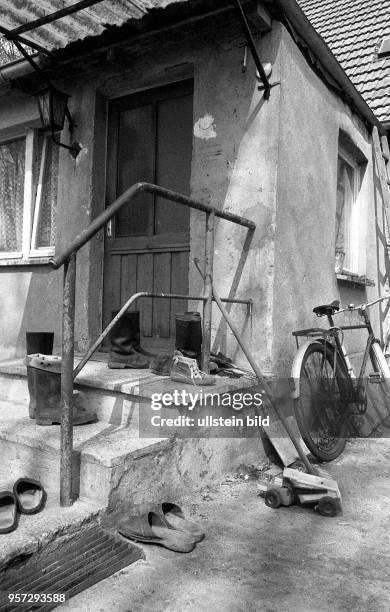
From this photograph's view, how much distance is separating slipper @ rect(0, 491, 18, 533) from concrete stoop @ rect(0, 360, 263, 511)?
277 millimetres

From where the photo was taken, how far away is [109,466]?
7.87 feet

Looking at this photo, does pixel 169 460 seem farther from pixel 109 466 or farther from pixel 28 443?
pixel 28 443

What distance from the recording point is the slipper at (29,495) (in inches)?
89.3

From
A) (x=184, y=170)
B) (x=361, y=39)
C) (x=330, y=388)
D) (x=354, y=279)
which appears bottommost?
(x=330, y=388)

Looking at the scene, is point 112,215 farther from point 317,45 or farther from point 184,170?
point 317,45

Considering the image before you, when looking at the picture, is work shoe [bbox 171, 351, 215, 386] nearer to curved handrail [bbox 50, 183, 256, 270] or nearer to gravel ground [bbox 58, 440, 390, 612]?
gravel ground [bbox 58, 440, 390, 612]

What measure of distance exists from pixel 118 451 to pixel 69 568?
597 millimetres

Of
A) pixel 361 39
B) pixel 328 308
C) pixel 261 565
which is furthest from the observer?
pixel 361 39

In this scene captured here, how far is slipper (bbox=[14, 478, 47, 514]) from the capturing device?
227 cm

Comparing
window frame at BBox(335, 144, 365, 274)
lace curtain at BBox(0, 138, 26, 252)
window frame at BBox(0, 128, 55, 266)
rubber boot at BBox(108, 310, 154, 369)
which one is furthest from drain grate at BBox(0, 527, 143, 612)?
window frame at BBox(335, 144, 365, 274)

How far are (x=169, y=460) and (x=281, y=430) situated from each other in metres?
1.17

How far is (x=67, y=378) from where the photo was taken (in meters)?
2.35

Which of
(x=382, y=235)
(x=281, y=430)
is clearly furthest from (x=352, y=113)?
(x=281, y=430)

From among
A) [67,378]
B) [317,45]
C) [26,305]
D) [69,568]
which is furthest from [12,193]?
[69,568]
